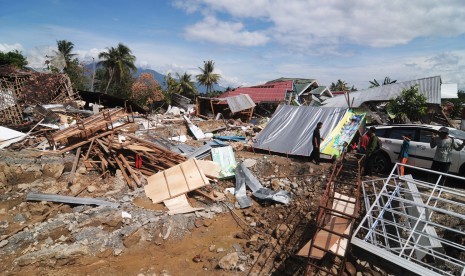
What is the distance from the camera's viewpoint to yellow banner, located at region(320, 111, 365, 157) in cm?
951

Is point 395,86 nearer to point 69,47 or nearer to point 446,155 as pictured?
point 446,155

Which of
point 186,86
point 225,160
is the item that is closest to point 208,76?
point 186,86

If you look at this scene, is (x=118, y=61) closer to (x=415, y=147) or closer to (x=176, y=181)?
(x=176, y=181)

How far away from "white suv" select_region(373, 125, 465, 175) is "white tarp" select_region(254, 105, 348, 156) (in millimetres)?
2257

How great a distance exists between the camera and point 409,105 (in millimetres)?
15289

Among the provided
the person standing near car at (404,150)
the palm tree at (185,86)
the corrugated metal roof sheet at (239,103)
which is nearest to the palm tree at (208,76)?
the palm tree at (185,86)

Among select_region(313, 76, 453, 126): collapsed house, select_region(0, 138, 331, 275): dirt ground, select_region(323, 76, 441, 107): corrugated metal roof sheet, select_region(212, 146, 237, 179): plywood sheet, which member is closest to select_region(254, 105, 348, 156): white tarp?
select_region(212, 146, 237, 179): plywood sheet

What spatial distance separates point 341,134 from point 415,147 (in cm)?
265

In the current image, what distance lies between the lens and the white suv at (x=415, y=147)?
22.7ft

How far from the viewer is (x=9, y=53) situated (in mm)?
33719

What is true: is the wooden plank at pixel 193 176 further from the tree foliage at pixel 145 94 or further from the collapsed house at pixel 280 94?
the tree foliage at pixel 145 94

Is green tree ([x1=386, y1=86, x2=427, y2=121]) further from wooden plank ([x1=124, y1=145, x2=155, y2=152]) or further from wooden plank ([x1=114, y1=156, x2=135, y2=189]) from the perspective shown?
wooden plank ([x1=114, y1=156, x2=135, y2=189])

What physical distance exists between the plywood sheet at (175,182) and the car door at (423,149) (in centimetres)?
635

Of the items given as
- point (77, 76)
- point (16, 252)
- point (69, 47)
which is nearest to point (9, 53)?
point (69, 47)
